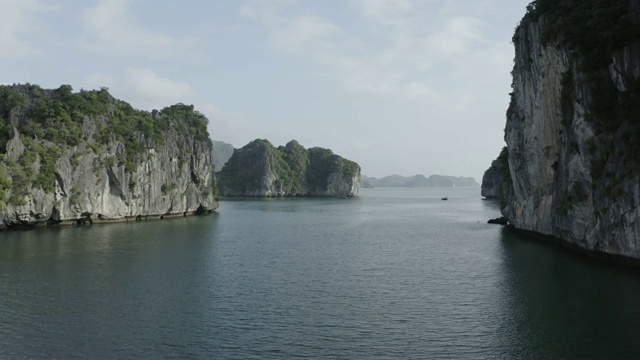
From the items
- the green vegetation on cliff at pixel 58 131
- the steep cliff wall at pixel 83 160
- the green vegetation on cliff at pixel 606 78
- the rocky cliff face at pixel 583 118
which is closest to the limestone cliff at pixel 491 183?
the steep cliff wall at pixel 83 160

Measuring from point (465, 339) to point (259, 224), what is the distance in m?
54.5

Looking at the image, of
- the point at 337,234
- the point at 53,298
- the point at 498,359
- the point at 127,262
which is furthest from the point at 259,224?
the point at 498,359

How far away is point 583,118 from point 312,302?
83.8 ft

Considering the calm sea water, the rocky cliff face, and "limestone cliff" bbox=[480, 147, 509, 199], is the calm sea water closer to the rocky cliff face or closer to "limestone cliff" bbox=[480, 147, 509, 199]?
the rocky cliff face

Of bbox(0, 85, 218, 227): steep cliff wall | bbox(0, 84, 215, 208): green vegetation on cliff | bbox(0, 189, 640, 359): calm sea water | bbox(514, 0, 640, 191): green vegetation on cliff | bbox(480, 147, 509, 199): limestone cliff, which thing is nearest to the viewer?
bbox(0, 189, 640, 359): calm sea water

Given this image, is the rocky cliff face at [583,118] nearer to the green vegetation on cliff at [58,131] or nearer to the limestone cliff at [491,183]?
the green vegetation on cliff at [58,131]

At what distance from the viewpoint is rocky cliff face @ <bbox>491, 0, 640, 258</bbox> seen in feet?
105

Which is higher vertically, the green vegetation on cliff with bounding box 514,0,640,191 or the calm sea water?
the green vegetation on cliff with bounding box 514,0,640,191

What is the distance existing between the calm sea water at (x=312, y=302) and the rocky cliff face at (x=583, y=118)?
316cm

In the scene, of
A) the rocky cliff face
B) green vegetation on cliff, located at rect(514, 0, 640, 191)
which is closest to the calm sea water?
the rocky cliff face

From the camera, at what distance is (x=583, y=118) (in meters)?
36.4

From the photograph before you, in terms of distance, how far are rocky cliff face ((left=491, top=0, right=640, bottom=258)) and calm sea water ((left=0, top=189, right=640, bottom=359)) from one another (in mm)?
3158

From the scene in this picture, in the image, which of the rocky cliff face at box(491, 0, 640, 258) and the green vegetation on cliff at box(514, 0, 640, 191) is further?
the rocky cliff face at box(491, 0, 640, 258)

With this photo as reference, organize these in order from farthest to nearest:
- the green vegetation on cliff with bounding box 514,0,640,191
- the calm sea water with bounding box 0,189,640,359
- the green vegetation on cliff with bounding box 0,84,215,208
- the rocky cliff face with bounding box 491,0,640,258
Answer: the green vegetation on cliff with bounding box 0,84,215,208
the rocky cliff face with bounding box 491,0,640,258
the green vegetation on cliff with bounding box 514,0,640,191
the calm sea water with bounding box 0,189,640,359
